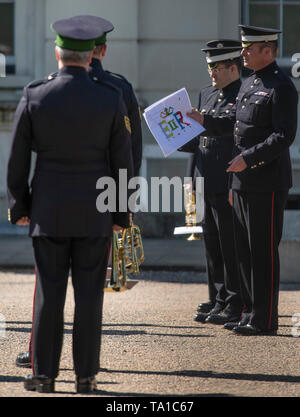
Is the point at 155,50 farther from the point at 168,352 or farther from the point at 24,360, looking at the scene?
the point at 24,360

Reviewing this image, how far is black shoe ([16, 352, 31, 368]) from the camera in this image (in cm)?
598

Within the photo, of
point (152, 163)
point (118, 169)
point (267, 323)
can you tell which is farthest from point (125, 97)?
point (152, 163)

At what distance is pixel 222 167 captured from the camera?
7.41m

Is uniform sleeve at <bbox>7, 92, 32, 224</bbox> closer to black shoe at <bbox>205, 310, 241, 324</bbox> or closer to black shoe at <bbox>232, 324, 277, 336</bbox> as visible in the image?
black shoe at <bbox>232, 324, 277, 336</bbox>

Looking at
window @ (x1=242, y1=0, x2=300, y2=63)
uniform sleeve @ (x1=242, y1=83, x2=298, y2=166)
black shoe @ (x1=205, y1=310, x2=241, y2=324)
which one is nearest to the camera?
uniform sleeve @ (x1=242, y1=83, x2=298, y2=166)

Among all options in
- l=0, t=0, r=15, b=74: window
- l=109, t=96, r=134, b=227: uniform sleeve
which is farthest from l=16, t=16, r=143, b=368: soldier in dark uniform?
l=0, t=0, r=15, b=74: window

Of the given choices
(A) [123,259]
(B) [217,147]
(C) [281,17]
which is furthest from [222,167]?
(C) [281,17]

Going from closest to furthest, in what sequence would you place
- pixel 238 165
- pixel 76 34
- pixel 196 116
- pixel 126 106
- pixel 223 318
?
pixel 76 34 < pixel 126 106 < pixel 238 165 < pixel 196 116 < pixel 223 318

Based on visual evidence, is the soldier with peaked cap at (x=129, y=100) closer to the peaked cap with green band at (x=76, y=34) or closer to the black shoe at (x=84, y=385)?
the peaked cap with green band at (x=76, y=34)

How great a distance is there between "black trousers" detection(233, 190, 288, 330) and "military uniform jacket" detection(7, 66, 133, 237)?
1885mm

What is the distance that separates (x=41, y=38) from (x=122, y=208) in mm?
8327

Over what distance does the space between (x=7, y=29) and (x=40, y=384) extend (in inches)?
362

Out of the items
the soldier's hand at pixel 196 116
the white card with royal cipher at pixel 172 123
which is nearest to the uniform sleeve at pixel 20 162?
the white card with royal cipher at pixel 172 123

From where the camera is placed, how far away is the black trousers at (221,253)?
24.3 ft
